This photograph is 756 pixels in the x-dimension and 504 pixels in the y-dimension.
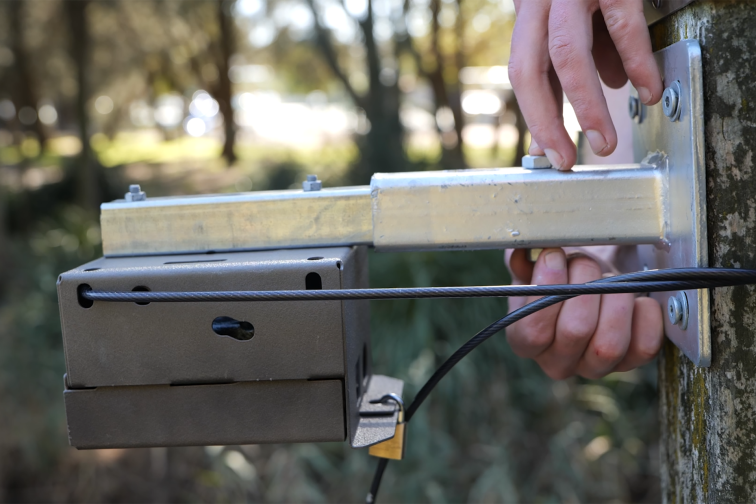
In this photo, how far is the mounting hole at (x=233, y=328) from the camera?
604mm

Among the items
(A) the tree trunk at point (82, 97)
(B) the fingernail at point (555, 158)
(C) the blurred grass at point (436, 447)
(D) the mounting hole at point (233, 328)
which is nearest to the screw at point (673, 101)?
(B) the fingernail at point (555, 158)

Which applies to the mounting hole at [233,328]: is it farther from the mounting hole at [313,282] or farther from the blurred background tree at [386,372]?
the blurred background tree at [386,372]

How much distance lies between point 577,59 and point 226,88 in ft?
46.9

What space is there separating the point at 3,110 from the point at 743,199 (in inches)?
842

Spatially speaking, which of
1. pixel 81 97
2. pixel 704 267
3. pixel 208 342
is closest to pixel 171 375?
pixel 208 342

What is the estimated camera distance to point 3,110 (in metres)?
18.4

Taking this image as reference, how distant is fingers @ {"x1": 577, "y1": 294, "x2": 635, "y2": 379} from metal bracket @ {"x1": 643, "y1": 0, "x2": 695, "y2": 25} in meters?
0.30

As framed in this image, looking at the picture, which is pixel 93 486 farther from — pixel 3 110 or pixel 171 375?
pixel 3 110

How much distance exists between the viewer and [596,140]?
2.19 feet

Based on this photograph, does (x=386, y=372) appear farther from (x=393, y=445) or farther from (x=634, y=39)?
(x=634, y=39)

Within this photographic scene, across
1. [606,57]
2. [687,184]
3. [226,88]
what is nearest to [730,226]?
[687,184]

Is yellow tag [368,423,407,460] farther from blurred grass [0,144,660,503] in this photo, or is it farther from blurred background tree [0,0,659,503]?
blurred grass [0,144,660,503]

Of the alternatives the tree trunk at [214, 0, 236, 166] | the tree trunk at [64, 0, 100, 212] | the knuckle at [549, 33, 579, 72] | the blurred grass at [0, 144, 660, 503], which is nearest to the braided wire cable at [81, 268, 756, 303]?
the knuckle at [549, 33, 579, 72]

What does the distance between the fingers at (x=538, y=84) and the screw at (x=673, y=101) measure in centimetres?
10
